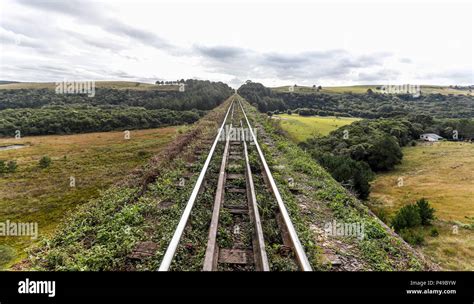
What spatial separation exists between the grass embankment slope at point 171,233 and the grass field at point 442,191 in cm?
671

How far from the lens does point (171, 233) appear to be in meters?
4.35

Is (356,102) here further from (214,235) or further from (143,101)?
(214,235)

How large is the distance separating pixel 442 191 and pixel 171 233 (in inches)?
1249

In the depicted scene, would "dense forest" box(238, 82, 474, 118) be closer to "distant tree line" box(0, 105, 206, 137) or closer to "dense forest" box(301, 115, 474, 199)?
"dense forest" box(301, 115, 474, 199)

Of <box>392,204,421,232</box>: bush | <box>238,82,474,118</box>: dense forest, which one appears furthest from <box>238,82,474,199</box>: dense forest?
<box>238,82,474,118</box>: dense forest

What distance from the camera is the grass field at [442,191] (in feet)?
37.2

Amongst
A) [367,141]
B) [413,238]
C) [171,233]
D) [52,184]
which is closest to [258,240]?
[171,233]

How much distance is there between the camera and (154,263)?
363cm

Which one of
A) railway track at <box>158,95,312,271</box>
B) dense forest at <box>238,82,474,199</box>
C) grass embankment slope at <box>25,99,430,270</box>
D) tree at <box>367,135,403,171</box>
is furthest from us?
tree at <box>367,135,403,171</box>

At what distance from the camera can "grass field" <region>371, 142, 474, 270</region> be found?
11348 mm

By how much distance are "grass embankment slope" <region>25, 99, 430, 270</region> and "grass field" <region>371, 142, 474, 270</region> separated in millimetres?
6708

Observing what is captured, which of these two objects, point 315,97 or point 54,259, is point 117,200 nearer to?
point 54,259
